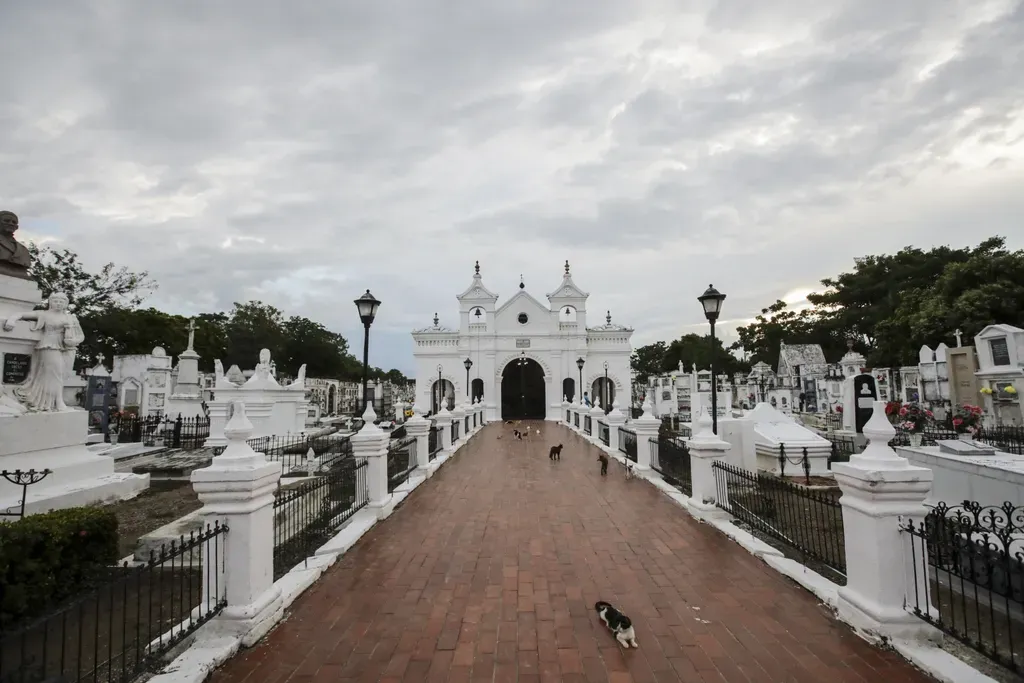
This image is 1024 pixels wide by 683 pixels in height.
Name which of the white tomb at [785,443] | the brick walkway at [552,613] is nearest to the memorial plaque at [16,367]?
the brick walkway at [552,613]

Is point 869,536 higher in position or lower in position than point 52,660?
higher

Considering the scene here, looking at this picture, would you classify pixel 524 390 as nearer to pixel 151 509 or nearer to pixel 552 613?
pixel 151 509

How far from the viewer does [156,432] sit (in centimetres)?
1962

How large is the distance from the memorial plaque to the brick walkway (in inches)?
333

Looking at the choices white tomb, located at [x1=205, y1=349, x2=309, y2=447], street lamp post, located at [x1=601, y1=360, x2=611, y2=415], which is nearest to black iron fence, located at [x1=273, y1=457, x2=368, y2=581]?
white tomb, located at [x1=205, y1=349, x2=309, y2=447]

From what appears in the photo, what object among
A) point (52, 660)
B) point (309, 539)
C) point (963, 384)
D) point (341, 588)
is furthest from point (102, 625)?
point (963, 384)

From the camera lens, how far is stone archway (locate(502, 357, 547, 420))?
38.2 metres

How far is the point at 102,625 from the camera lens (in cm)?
484

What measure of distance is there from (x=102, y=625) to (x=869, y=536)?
6.74 metres

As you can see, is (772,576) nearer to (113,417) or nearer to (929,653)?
(929,653)

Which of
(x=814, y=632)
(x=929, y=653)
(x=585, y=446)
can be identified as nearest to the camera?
(x=929, y=653)

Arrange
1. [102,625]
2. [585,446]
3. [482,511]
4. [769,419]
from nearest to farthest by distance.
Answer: [102,625], [482,511], [769,419], [585,446]

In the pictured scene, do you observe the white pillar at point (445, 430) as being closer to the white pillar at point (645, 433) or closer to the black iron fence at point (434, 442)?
the black iron fence at point (434, 442)

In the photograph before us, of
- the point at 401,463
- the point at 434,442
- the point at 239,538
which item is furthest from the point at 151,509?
the point at 239,538
